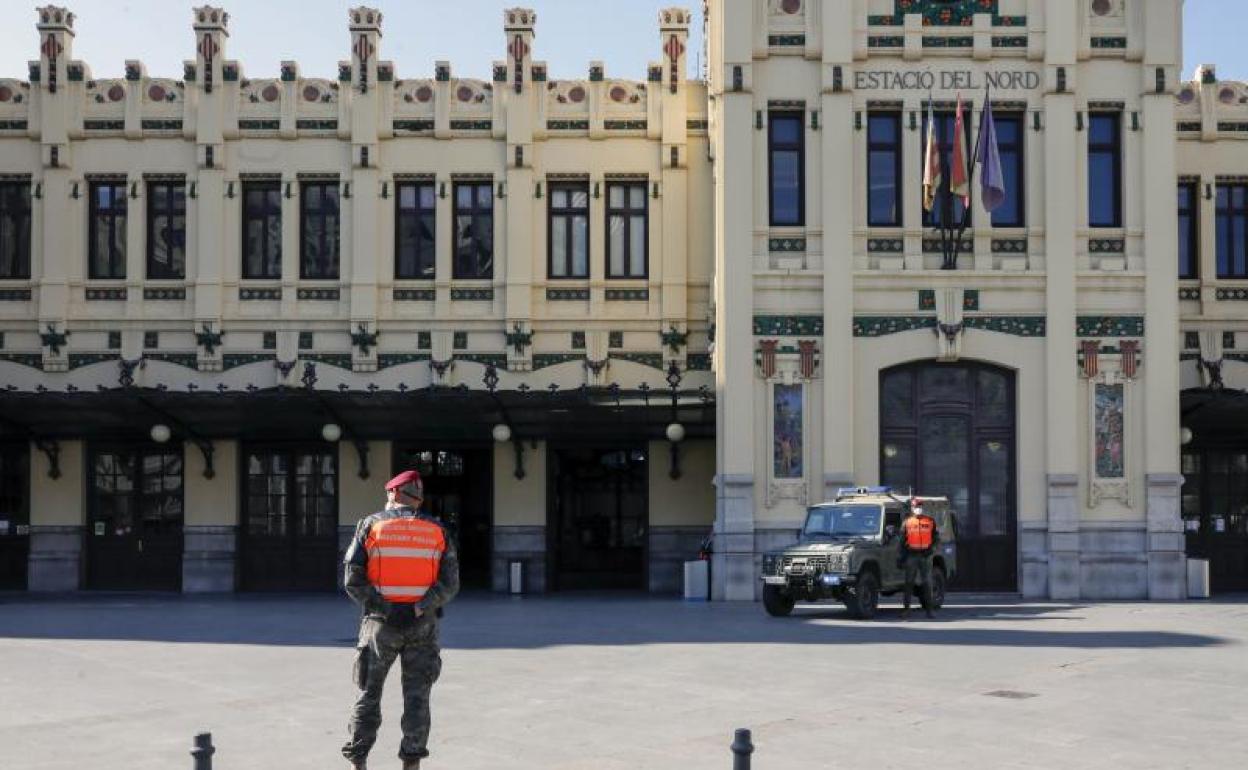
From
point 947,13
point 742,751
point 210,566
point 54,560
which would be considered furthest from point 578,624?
point 742,751

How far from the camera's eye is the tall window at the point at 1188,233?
32.3 m

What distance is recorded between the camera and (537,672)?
1681 cm

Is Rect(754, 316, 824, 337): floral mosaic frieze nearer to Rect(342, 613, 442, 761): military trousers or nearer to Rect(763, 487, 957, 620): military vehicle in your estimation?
Rect(763, 487, 957, 620): military vehicle

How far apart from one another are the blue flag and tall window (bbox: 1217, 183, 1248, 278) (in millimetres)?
7291

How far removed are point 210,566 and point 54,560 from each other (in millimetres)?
3292

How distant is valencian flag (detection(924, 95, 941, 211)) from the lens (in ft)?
91.8

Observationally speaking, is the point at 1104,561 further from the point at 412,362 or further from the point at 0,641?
the point at 0,641

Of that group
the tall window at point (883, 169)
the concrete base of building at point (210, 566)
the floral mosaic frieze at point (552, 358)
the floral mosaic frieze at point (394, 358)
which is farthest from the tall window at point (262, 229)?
the tall window at point (883, 169)

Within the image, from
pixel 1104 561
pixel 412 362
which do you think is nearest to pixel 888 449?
→ pixel 1104 561

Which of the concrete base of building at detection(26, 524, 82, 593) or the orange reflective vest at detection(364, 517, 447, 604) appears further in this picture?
the concrete base of building at detection(26, 524, 82, 593)

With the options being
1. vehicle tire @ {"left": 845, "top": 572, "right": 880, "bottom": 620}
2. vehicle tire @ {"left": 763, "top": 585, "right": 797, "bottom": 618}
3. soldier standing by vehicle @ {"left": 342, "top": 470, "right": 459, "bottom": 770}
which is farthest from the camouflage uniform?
vehicle tire @ {"left": 763, "top": 585, "right": 797, "bottom": 618}

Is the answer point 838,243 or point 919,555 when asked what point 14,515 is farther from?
point 919,555

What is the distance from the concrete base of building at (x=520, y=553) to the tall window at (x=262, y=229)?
7.34m

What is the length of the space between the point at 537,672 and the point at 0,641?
8497 mm
